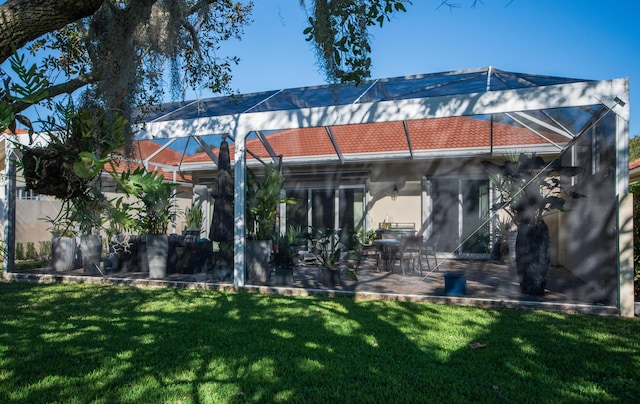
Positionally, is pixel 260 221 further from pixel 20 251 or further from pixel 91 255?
pixel 20 251

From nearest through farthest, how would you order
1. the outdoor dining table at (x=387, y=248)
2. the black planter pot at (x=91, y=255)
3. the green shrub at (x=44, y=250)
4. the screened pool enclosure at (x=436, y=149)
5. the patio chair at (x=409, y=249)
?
1. the screened pool enclosure at (x=436, y=149)
2. the black planter pot at (x=91, y=255)
3. the patio chair at (x=409, y=249)
4. the outdoor dining table at (x=387, y=248)
5. the green shrub at (x=44, y=250)

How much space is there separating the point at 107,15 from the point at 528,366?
162 inches

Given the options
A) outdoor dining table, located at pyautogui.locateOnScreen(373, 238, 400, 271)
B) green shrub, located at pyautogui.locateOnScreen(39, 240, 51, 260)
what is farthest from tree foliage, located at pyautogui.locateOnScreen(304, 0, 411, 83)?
green shrub, located at pyautogui.locateOnScreen(39, 240, 51, 260)

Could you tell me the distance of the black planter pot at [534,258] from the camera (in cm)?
609

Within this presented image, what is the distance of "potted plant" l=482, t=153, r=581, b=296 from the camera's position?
6.12 m

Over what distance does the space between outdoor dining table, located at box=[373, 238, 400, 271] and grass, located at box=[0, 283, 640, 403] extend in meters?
2.83

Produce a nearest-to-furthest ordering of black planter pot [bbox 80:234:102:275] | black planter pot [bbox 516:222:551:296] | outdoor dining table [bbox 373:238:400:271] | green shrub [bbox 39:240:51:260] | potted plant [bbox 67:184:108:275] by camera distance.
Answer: potted plant [bbox 67:184:108:275] → black planter pot [bbox 516:222:551:296] → black planter pot [bbox 80:234:102:275] → outdoor dining table [bbox 373:238:400:271] → green shrub [bbox 39:240:51:260]

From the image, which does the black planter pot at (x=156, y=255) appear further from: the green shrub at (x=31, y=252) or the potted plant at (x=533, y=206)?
the potted plant at (x=533, y=206)

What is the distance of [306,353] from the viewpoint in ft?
12.3

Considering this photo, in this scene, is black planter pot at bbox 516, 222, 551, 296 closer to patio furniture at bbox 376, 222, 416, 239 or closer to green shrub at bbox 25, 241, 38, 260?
patio furniture at bbox 376, 222, 416, 239

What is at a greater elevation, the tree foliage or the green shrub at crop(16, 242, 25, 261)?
the tree foliage

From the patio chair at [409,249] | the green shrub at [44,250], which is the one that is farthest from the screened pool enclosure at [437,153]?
the green shrub at [44,250]

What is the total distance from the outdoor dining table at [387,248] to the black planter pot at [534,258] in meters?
2.51

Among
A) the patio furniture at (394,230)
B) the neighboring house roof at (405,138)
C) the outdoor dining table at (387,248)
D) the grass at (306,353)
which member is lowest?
the grass at (306,353)
